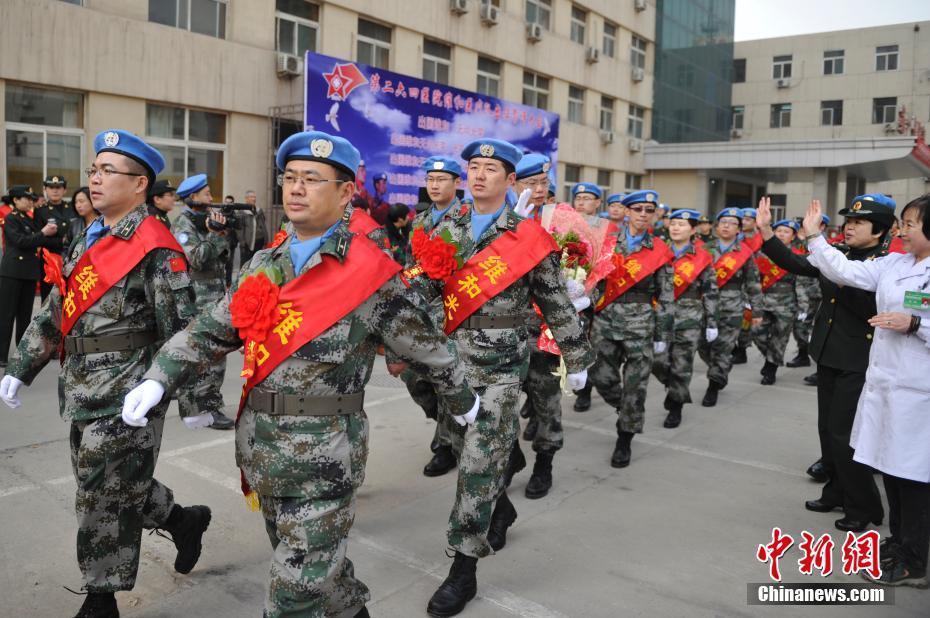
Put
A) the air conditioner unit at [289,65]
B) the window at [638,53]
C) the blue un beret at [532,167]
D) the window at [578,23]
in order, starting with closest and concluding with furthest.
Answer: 1. the blue un beret at [532,167]
2. the air conditioner unit at [289,65]
3. the window at [578,23]
4. the window at [638,53]

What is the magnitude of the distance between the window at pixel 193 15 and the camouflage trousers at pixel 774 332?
11.2m

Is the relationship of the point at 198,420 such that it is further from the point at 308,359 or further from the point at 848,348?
the point at 848,348

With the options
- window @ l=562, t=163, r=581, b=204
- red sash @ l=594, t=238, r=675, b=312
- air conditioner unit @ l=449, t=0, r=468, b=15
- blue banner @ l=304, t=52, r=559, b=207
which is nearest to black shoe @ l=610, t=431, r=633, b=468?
red sash @ l=594, t=238, r=675, b=312

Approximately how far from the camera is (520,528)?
14.5 feet

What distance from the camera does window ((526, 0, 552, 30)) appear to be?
75.8ft

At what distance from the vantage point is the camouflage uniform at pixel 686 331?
6.89m

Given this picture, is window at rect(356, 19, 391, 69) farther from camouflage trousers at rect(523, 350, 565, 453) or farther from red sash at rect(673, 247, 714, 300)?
camouflage trousers at rect(523, 350, 565, 453)

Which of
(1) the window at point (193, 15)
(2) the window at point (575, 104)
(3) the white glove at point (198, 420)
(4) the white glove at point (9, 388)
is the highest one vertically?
(2) the window at point (575, 104)

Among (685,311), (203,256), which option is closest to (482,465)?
(203,256)

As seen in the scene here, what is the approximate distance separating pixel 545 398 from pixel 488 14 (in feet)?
58.6

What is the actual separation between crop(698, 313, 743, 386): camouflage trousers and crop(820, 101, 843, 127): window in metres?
34.6

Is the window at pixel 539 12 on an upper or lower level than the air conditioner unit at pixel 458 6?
upper

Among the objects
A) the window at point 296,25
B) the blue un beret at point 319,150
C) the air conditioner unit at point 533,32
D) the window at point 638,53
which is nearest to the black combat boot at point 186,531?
the blue un beret at point 319,150

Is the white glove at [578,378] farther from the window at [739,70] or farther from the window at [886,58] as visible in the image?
the window at [739,70]
